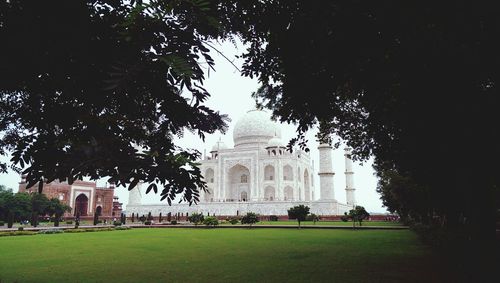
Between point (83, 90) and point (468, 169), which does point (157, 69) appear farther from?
point (468, 169)

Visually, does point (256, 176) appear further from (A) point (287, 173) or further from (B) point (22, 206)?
(B) point (22, 206)

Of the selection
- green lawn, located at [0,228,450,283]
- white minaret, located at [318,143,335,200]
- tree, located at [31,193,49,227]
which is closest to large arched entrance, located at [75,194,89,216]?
tree, located at [31,193,49,227]

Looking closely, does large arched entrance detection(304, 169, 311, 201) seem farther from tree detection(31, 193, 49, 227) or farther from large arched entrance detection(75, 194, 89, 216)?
tree detection(31, 193, 49, 227)

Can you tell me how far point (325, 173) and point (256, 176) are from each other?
8.46 m

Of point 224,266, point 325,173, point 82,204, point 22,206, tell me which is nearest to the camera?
point 224,266

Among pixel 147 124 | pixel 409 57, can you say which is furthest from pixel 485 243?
pixel 147 124

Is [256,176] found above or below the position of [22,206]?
above

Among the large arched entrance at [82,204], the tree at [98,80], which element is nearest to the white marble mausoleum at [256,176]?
the large arched entrance at [82,204]

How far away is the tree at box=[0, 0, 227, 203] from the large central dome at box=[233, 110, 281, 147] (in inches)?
1558

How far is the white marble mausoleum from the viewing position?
3447cm

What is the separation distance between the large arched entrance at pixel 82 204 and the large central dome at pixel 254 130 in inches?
683

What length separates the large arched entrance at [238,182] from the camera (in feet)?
138

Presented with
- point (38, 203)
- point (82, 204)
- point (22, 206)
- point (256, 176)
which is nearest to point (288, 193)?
point (256, 176)

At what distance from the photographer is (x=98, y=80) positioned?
5.94 ft
